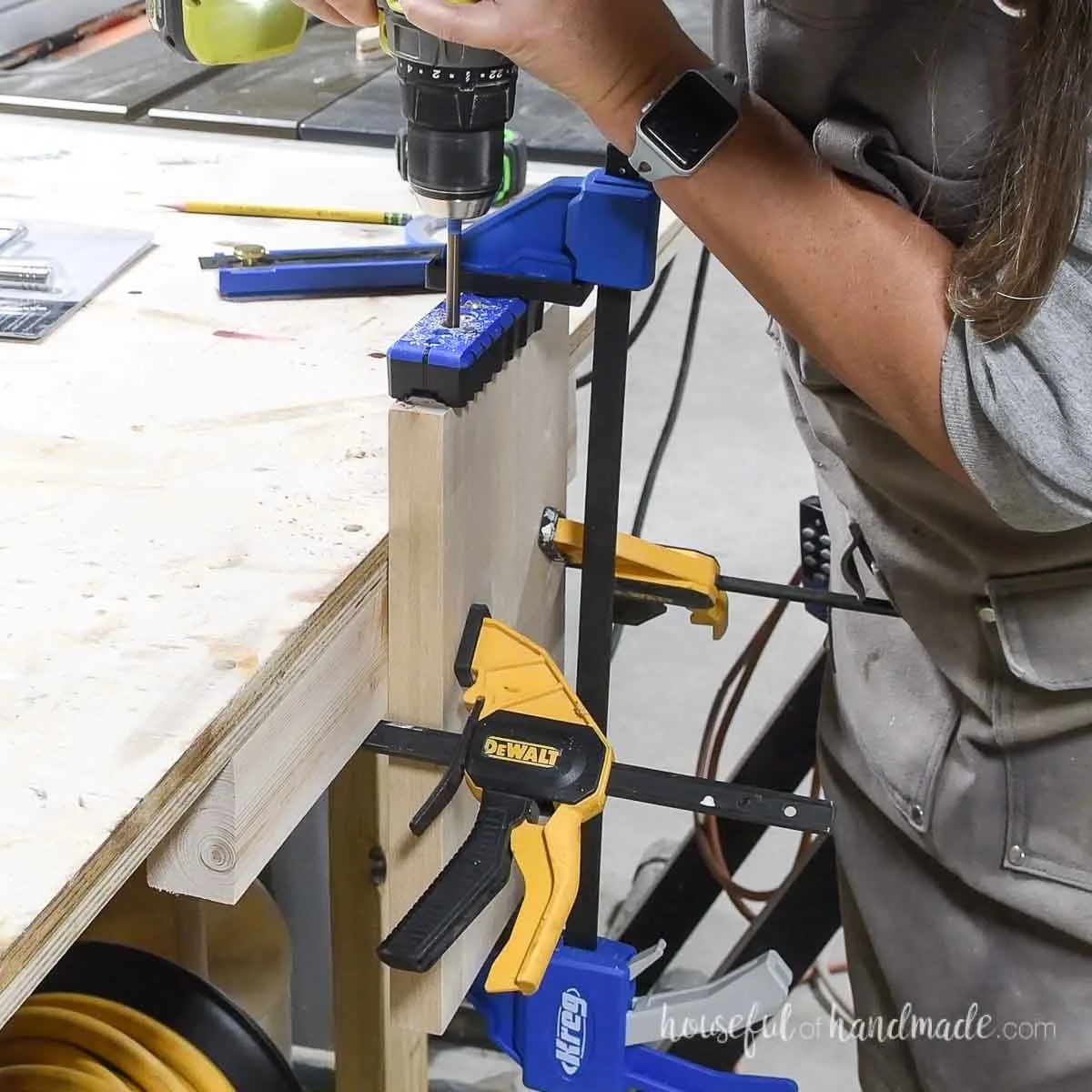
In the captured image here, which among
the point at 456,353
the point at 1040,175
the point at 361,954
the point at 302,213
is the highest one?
the point at 1040,175

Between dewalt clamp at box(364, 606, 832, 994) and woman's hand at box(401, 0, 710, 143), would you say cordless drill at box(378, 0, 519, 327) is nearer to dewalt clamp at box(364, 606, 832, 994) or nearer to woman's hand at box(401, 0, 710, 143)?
Answer: woman's hand at box(401, 0, 710, 143)

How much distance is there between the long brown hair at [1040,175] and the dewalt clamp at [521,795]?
234mm

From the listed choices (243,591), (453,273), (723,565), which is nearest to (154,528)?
(243,591)

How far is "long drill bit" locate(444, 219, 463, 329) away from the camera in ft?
2.09

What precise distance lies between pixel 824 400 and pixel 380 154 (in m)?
0.68

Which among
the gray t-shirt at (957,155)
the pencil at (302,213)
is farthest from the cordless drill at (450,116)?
the pencil at (302,213)

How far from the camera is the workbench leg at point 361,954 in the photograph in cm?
76

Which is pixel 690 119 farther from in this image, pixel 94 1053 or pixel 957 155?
pixel 94 1053

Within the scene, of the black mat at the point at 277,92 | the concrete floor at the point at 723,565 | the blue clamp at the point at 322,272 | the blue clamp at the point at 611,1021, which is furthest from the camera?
the concrete floor at the point at 723,565

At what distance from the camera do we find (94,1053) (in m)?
0.67

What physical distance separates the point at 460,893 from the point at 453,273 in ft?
0.90

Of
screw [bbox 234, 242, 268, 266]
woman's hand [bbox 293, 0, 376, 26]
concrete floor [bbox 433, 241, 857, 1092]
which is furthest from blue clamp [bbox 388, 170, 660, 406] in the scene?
concrete floor [bbox 433, 241, 857, 1092]

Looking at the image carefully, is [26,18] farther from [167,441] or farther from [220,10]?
Answer: [167,441]

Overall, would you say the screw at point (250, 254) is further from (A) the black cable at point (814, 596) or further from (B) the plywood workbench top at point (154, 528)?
(A) the black cable at point (814, 596)
